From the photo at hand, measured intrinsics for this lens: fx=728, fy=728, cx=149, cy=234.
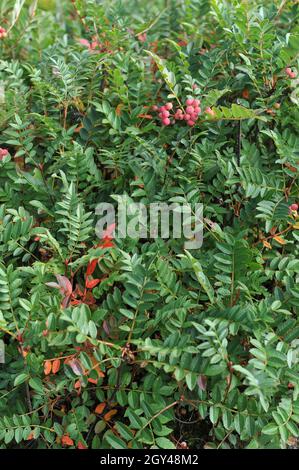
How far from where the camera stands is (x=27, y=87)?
2.15 meters

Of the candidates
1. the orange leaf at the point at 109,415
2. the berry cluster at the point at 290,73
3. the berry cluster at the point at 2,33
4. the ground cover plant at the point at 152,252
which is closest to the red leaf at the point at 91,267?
the ground cover plant at the point at 152,252

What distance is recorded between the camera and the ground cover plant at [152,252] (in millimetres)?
1610

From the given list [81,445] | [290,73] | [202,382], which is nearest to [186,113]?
[290,73]

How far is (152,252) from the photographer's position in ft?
5.80

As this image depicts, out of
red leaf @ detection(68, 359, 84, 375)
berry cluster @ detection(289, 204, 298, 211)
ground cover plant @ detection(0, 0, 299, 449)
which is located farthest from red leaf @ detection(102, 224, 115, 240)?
berry cluster @ detection(289, 204, 298, 211)

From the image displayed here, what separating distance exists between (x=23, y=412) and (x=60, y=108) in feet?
2.77

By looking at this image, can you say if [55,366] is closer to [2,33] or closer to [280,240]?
[280,240]

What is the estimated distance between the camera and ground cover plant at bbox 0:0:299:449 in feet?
5.28

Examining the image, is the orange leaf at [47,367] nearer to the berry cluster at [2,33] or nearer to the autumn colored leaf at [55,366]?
the autumn colored leaf at [55,366]

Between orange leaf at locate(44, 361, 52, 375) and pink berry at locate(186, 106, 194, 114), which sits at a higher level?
pink berry at locate(186, 106, 194, 114)

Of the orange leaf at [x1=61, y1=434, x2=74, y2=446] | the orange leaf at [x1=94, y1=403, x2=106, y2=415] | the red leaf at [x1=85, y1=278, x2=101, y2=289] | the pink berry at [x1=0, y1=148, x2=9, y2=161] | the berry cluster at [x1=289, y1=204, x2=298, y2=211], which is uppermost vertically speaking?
the pink berry at [x1=0, y1=148, x2=9, y2=161]

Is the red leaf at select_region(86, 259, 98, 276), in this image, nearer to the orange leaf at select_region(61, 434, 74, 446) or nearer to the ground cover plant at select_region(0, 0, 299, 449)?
the ground cover plant at select_region(0, 0, 299, 449)

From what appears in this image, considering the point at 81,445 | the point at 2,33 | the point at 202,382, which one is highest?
the point at 2,33
